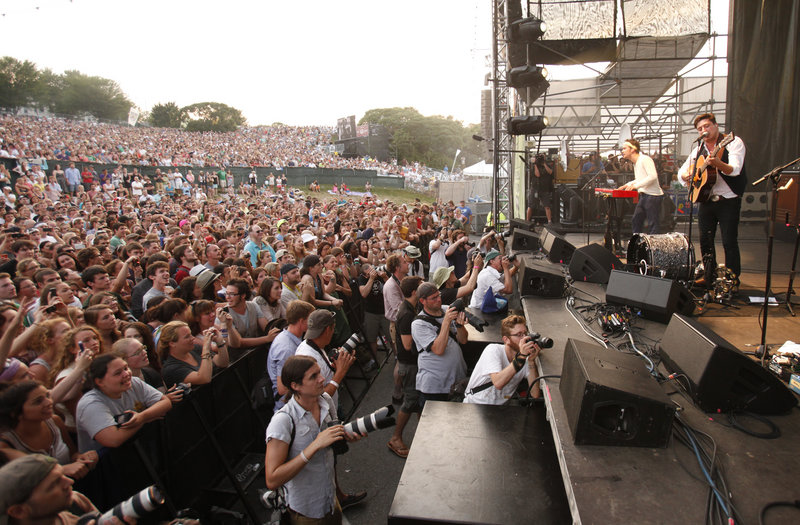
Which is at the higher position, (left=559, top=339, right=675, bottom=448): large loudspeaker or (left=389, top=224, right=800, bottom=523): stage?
(left=559, top=339, right=675, bottom=448): large loudspeaker

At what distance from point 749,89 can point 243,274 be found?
9241 mm

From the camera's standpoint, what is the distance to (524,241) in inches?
383

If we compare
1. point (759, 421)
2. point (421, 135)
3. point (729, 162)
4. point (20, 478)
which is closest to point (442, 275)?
point (729, 162)

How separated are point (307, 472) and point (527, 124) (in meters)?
8.79

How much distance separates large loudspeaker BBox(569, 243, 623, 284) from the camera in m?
6.27

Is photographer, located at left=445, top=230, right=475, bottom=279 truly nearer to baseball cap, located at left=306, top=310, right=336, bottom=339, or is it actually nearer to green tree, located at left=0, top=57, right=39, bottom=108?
baseball cap, located at left=306, top=310, right=336, bottom=339

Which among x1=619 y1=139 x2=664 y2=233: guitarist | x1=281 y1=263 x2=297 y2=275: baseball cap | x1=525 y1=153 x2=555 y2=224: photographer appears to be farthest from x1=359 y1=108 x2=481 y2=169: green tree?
x1=281 y1=263 x2=297 y2=275: baseball cap

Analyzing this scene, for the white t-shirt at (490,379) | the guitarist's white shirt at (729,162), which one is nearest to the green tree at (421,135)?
the guitarist's white shirt at (729,162)

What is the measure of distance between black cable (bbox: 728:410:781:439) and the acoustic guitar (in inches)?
117

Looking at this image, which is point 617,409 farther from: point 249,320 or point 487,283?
point 487,283

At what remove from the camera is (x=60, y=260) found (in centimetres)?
612

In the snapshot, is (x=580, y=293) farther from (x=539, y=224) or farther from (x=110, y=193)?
A: (x=110, y=193)

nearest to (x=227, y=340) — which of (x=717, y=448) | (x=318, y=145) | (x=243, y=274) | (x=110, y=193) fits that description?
(x=243, y=274)

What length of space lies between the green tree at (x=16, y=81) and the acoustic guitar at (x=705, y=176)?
2449 inches
